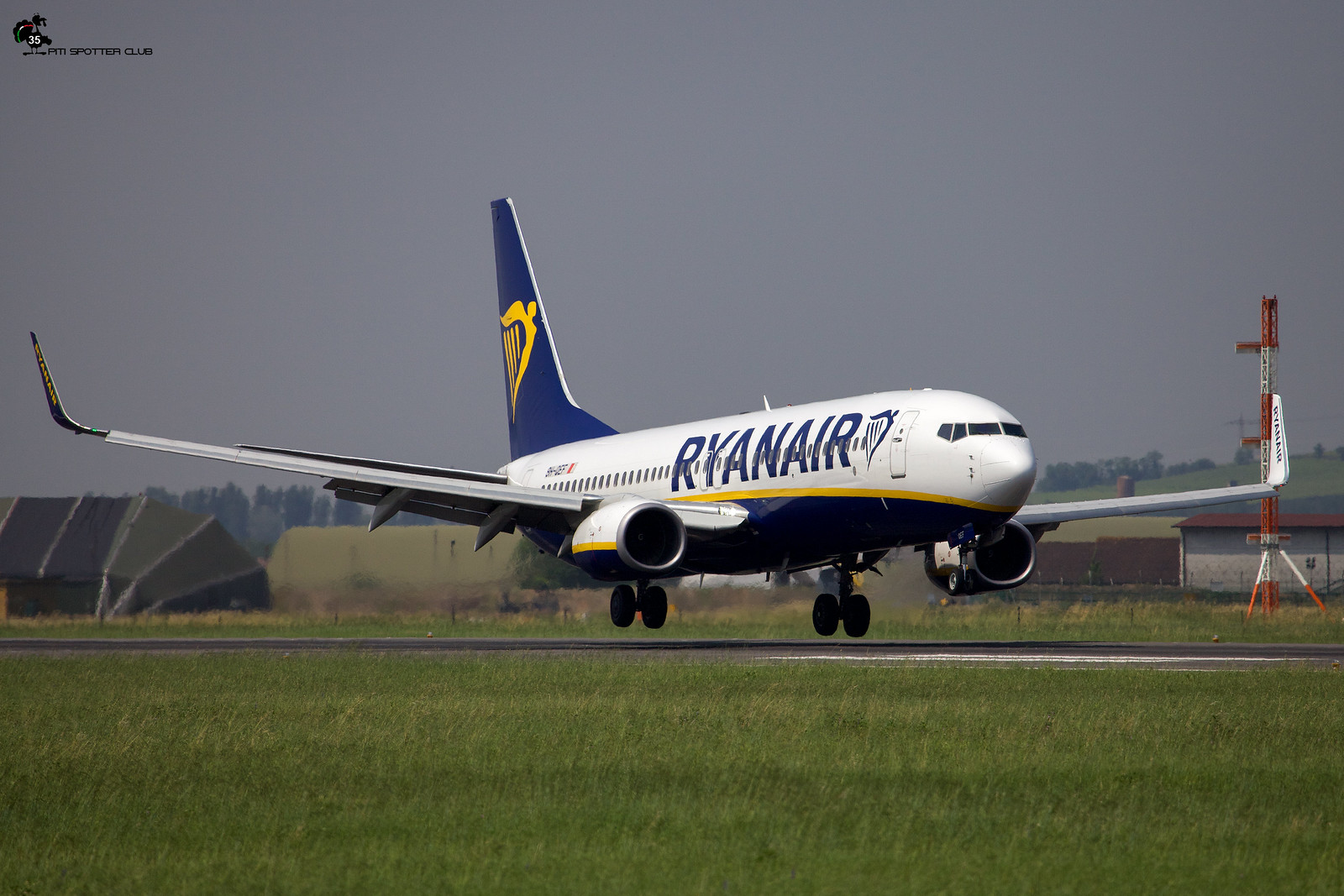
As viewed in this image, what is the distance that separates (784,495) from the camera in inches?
1153

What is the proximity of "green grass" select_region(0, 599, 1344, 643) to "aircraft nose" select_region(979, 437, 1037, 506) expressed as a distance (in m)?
7.78

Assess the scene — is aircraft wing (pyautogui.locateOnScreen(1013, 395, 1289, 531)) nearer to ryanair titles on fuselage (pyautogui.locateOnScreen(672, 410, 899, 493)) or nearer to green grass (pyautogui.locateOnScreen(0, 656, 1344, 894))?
ryanair titles on fuselage (pyautogui.locateOnScreen(672, 410, 899, 493))

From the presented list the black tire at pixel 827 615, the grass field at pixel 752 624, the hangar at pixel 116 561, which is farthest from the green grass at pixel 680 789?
the hangar at pixel 116 561

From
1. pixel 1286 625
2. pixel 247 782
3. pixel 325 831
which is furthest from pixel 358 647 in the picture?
pixel 1286 625

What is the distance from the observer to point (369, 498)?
114ft

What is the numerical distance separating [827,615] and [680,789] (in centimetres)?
2202

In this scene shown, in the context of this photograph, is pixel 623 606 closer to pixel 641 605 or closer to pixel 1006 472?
pixel 641 605

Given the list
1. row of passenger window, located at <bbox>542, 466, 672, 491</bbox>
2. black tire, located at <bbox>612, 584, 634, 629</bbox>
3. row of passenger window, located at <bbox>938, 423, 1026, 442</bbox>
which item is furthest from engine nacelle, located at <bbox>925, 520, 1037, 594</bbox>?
black tire, located at <bbox>612, 584, 634, 629</bbox>

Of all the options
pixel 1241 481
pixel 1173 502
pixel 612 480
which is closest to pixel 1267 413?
pixel 1173 502

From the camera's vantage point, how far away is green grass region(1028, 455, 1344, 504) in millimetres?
171375

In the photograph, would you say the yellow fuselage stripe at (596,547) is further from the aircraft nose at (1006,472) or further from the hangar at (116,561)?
the hangar at (116,561)

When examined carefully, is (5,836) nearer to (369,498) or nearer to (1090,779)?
(1090,779)

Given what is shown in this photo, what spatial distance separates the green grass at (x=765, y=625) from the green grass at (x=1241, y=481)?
410 feet

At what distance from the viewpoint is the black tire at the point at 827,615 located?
32.6m
